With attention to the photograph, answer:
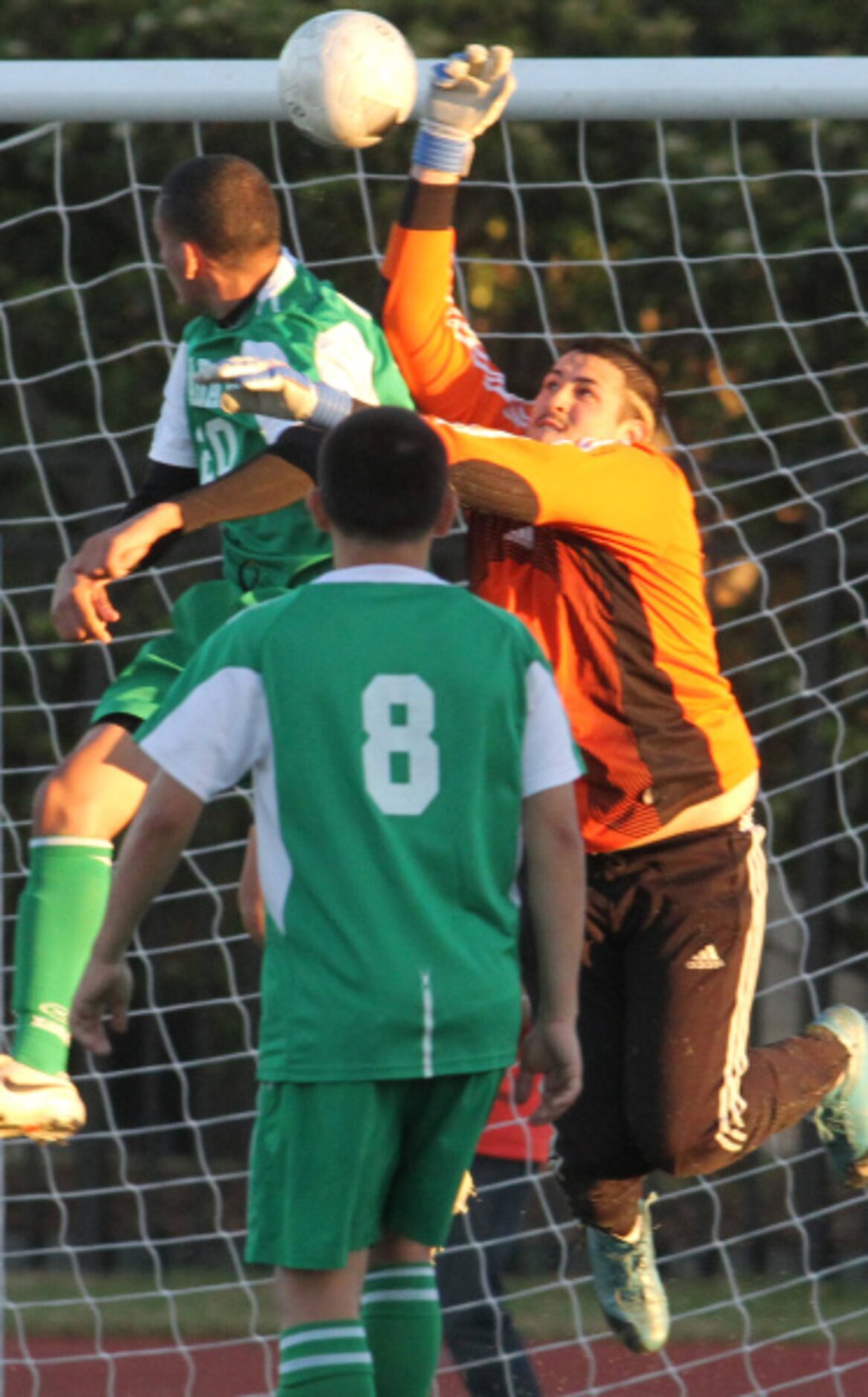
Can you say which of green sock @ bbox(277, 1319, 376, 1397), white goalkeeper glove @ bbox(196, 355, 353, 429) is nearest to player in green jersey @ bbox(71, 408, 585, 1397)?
green sock @ bbox(277, 1319, 376, 1397)

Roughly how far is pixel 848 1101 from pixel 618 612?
1.14m

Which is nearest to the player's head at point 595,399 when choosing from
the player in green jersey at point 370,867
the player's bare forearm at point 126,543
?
the player's bare forearm at point 126,543

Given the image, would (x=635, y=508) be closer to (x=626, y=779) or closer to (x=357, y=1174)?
(x=626, y=779)

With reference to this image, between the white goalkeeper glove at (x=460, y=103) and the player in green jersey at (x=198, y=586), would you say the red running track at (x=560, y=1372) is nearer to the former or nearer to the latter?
the player in green jersey at (x=198, y=586)

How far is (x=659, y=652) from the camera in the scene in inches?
155

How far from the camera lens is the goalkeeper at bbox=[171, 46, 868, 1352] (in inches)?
153

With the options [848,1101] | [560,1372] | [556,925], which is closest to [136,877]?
[556,925]

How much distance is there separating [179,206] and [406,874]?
5.10ft

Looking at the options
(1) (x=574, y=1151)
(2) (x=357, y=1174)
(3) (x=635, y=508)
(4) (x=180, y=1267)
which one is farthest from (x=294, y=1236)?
(4) (x=180, y=1267)

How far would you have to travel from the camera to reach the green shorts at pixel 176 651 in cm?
395

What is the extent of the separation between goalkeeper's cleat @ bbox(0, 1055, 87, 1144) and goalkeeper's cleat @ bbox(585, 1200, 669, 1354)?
1017mm

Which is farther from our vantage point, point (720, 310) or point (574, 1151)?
point (720, 310)

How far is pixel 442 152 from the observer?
3938 millimetres

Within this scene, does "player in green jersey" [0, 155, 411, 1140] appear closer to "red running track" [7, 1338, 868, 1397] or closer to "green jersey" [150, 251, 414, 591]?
"green jersey" [150, 251, 414, 591]
